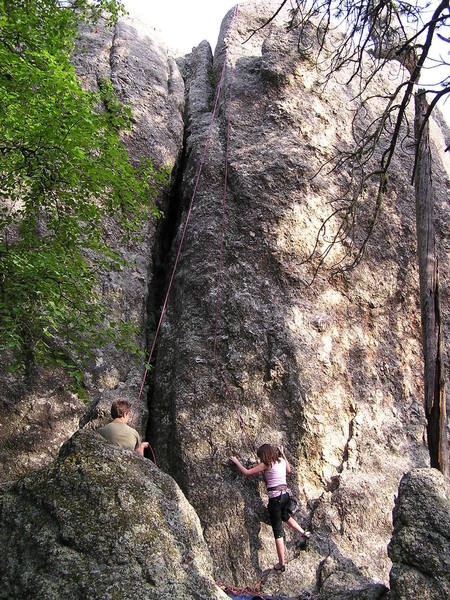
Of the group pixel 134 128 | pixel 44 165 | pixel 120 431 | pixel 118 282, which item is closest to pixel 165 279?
pixel 118 282

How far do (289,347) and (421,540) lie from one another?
368 cm

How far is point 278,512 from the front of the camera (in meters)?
6.46

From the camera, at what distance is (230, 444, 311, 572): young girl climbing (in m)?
6.41

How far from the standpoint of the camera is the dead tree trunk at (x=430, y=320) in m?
6.71

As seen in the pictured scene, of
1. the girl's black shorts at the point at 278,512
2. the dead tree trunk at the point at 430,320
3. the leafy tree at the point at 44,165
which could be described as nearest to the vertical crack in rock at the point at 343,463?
the girl's black shorts at the point at 278,512

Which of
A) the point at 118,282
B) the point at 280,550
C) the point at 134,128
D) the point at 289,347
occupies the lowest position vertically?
the point at 280,550

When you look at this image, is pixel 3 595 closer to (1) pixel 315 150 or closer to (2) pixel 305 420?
(2) pixel 305 420

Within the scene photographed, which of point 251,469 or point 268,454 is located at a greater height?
point 268,454

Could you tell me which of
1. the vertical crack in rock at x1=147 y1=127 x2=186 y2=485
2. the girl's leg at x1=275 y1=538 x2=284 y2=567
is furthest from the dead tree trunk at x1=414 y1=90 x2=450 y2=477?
the vertical crack in rock at x1=147 y1=127 x2=186 y2=485

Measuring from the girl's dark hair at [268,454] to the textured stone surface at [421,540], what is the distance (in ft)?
6.20

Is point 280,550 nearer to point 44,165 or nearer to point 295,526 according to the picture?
point 295,526

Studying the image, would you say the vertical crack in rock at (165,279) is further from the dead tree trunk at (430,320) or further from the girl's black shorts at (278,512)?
the dead tree trunk at (430,320)

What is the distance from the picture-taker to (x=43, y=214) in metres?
8.77

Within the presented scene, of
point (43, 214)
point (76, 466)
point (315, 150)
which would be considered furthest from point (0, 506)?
point (315, 150)
